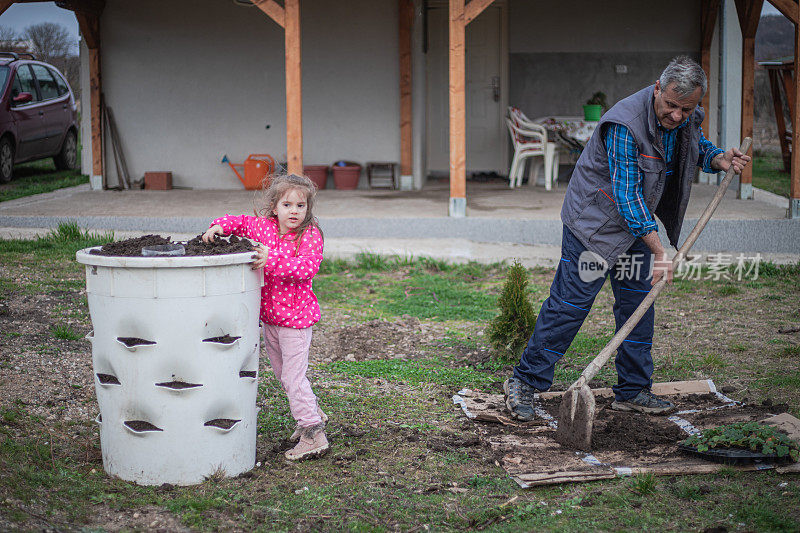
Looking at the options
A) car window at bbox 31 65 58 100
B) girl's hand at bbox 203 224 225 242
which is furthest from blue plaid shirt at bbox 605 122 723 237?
car window at bbox 31 65 58 100

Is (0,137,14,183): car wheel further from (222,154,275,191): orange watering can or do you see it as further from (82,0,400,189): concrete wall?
(222,154,275,191): orange watering can

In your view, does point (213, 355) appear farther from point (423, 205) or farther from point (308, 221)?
point (423, 205)

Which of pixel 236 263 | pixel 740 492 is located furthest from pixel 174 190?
pixel 740 492

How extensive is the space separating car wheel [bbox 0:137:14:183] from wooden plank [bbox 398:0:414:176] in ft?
19.7

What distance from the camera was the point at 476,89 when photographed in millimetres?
12133

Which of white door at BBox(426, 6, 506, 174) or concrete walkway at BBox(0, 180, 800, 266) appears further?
white door at BBox(426, 6, 506, 174)

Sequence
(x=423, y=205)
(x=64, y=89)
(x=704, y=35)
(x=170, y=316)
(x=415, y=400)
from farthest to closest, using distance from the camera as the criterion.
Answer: (x=64, y=89)
(x=704, y=35)
(x=423, y=205)
(x=415, y=400)
(x=170, y=316)

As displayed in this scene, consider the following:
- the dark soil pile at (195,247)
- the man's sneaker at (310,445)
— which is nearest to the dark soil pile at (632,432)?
the man's sneaker at (310,445)

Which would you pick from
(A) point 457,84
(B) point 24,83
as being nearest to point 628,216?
(A) point 457,84

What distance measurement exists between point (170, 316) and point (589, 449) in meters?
1.97

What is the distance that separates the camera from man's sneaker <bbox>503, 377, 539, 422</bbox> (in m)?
3.91

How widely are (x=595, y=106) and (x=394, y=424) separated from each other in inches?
302

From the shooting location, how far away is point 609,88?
11.9 meters

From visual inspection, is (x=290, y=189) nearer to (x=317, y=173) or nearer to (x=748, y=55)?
(x=317, y=173)
